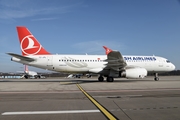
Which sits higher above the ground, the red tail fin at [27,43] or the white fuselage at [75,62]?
the red tail fin at [27,43]

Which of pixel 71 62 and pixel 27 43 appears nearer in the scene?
→ pixel 27 43

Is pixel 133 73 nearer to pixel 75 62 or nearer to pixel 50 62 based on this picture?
pixel 75 62

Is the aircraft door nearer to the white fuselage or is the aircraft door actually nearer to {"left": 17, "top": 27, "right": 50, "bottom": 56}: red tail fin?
the white fuselage

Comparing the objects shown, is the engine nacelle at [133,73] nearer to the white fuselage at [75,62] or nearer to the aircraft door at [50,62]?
the white fuselage at [75,62]

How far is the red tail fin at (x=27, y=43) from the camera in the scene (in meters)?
25.1

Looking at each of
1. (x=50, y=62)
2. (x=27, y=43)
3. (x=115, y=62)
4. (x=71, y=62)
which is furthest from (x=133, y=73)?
(x=27, y=43)

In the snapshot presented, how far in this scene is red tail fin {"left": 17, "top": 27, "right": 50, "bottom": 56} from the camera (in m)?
25.1

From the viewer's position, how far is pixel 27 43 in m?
25.3

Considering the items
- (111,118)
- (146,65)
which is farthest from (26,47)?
(111,118)

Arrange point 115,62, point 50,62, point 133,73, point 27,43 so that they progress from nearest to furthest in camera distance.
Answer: point 133,73, point 115,62, point 50,62, point 27,43

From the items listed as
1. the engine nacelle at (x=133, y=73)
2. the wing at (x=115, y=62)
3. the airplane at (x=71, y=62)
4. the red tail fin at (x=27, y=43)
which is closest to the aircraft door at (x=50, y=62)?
the airplane at (x=71, y=62)

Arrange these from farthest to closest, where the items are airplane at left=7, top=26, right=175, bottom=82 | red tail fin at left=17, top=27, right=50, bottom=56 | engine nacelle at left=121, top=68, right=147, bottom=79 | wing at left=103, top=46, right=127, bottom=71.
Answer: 1. red tail fin at left=17, top=27, right=50, bottom=56
2. airplane at left=7, top=26, right=175, bottom=82
3. engine nacelle at left=121, top=68, right=147, bottom=79
4. wing at left=103, top=46, right=127, bottom=71

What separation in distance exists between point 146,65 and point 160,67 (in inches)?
99.9

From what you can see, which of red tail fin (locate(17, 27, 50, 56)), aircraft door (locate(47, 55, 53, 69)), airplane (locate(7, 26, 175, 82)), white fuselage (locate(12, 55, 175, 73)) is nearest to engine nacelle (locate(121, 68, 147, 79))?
airplane (locate(7, 26, 175, 82))
